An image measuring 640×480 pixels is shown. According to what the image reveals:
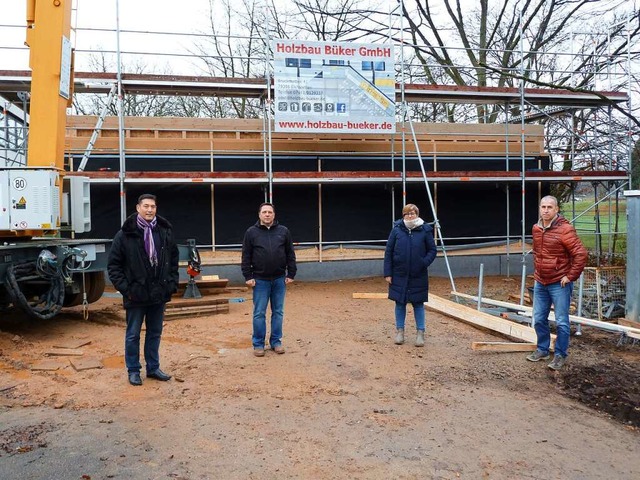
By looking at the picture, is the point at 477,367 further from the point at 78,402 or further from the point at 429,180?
the point at 429,180

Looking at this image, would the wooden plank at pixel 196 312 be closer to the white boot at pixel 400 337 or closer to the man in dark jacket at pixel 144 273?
the man in dark jacket at pixel 144 273

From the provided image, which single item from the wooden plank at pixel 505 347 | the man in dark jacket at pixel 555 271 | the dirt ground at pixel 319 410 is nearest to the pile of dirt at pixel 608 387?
the dirt ground at pixel 319 410

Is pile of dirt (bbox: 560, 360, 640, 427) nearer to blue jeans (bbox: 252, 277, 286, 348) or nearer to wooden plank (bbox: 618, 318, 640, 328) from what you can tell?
wooden plank (bbox: 618, 318, 640, 328)

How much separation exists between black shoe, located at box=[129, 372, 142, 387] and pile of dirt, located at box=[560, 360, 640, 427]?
4102mm

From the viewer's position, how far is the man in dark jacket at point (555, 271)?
5.73m

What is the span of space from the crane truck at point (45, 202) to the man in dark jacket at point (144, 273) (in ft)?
8.22

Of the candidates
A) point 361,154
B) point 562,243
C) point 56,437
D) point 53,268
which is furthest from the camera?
point 361,154

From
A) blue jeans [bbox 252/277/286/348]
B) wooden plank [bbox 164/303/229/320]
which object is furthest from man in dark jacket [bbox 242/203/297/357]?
wooden plank [bbox 164/303/229/320]

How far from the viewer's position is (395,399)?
488 centimetres

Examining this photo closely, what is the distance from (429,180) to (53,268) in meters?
8.02

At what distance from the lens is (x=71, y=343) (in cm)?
690

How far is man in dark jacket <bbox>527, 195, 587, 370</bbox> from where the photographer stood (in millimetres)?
5730

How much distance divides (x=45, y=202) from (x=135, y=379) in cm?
348

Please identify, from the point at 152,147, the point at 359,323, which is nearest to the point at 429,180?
the point at 359,323
